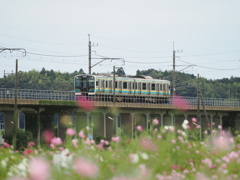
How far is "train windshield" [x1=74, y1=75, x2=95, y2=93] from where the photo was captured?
60.4m

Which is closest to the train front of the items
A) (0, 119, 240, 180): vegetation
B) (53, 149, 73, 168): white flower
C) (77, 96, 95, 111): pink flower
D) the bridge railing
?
(77, 96, 95, 111): pink flower

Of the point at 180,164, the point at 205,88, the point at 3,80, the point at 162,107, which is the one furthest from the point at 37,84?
the point at 180,164

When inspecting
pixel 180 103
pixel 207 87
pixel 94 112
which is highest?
pixel 207 87

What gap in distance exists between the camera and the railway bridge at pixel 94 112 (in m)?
54.4

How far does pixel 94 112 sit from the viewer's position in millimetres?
63156

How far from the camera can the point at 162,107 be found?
67062 mm

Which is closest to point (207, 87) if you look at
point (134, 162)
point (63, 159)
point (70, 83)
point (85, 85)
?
point (70, 83)

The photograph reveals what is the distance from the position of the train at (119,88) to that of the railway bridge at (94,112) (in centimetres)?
89

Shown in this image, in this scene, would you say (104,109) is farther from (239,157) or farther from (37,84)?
(37,84)

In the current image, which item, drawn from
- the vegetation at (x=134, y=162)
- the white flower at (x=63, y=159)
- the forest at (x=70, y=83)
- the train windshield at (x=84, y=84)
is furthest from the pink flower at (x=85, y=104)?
the forest at (x=70, y=83)

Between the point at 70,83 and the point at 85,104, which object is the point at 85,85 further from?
the point at 70,83

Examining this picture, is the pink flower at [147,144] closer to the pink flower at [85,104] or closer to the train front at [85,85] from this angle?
the pink flower at [85,104]

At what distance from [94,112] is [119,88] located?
3907 mm

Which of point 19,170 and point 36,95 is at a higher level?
point 36,95
